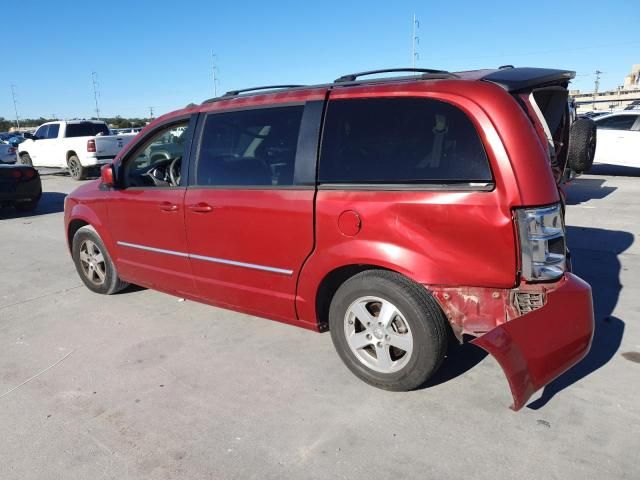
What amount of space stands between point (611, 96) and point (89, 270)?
7929cm

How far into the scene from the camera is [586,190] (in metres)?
10.6

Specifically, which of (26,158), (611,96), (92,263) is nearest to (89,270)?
(92,263)

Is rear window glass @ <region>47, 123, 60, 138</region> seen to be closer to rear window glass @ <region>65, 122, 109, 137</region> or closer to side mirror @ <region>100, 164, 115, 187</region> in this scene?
rear window glass @ <region>65, 122, 109, 137</region>

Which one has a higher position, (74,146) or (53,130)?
(53,130)

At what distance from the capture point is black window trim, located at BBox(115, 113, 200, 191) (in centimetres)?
398

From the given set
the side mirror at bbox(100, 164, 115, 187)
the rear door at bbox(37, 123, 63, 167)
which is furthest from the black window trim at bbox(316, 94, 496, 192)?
the rear door at bbox(37, 123, 63, 167)

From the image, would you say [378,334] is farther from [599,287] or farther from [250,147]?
[599,287]

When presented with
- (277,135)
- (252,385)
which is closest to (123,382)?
(252,385)

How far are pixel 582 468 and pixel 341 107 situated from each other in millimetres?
2348

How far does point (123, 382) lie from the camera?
3361 millimetres

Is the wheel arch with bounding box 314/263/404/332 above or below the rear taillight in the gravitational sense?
below

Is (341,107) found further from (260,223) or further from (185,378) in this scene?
(185,378)

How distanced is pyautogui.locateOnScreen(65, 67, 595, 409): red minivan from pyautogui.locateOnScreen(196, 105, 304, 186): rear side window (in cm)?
1

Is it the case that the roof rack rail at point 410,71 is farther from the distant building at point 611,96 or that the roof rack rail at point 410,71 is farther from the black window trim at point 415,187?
the distant building at point 611,96
